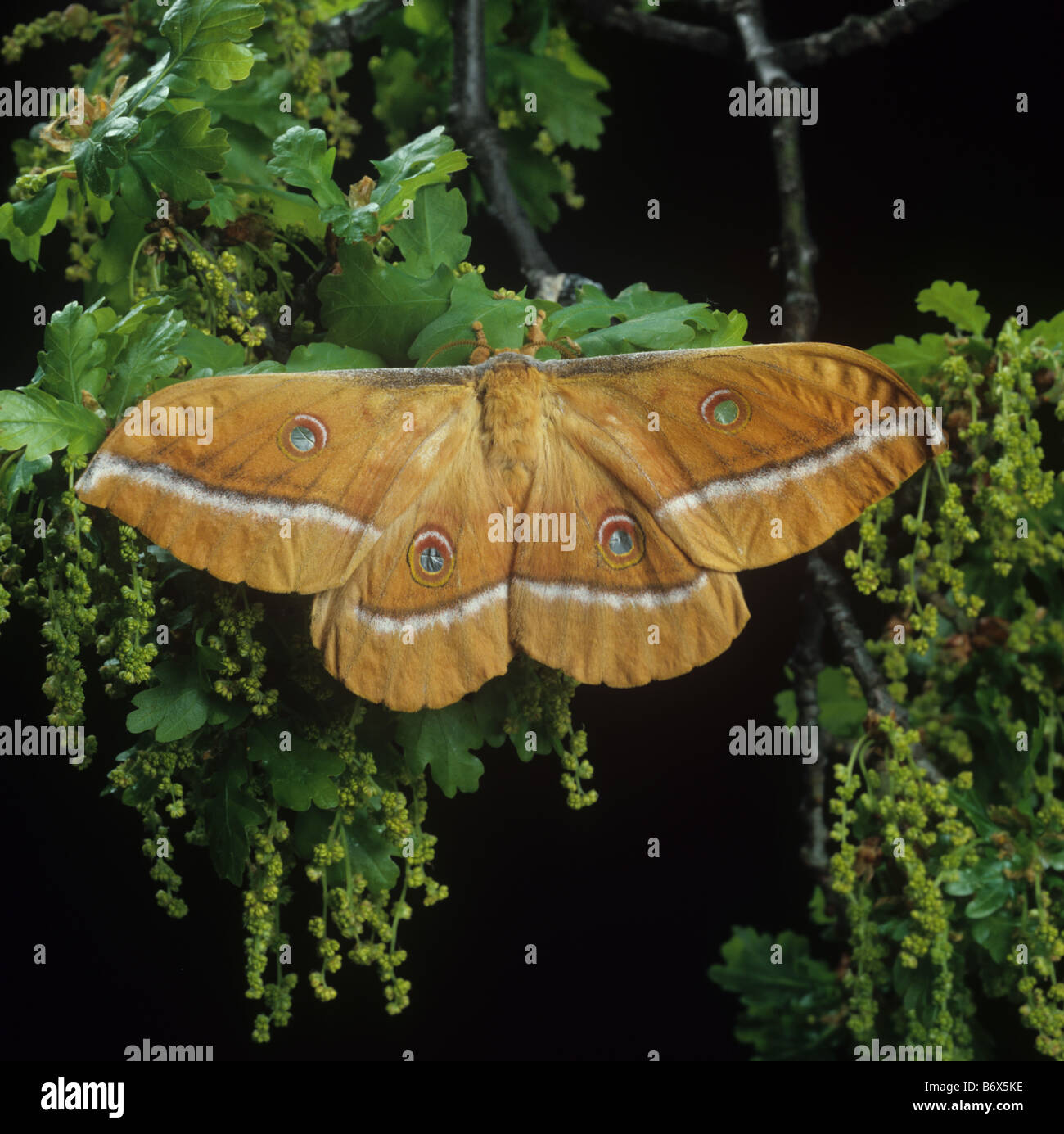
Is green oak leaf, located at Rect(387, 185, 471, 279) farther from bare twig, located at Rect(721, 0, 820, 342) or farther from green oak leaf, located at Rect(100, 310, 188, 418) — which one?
bare twig, located at Rect(721, 0, 820, 342)

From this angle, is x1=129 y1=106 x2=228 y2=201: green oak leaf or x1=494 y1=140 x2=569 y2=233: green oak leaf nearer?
x1=129 y1=106 x2=228 y2=201: green oak leaf

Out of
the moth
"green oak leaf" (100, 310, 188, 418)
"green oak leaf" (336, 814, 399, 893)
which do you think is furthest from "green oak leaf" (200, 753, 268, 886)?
"green oak leaf" (100, 310, 188, 418)

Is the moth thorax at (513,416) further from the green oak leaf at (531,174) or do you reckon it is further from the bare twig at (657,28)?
the bare twig at (657,28)

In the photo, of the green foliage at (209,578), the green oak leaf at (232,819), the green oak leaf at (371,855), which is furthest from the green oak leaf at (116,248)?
the green oak leaf at (371,855)

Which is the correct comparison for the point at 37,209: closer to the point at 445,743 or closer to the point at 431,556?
the point at 431,556

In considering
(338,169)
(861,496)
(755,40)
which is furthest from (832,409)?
(755,40)

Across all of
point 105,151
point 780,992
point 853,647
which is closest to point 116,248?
point 105,151

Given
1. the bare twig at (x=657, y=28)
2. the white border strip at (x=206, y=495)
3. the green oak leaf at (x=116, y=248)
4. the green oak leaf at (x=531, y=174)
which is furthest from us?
the green oak leaf at (x=531, y=174)

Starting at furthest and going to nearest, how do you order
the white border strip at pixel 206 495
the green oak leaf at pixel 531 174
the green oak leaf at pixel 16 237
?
1. the green oak leaf at pixel 531 174
2. the green oak leaf at pixel 16 237
3. the white border strip at pixel 206 495
